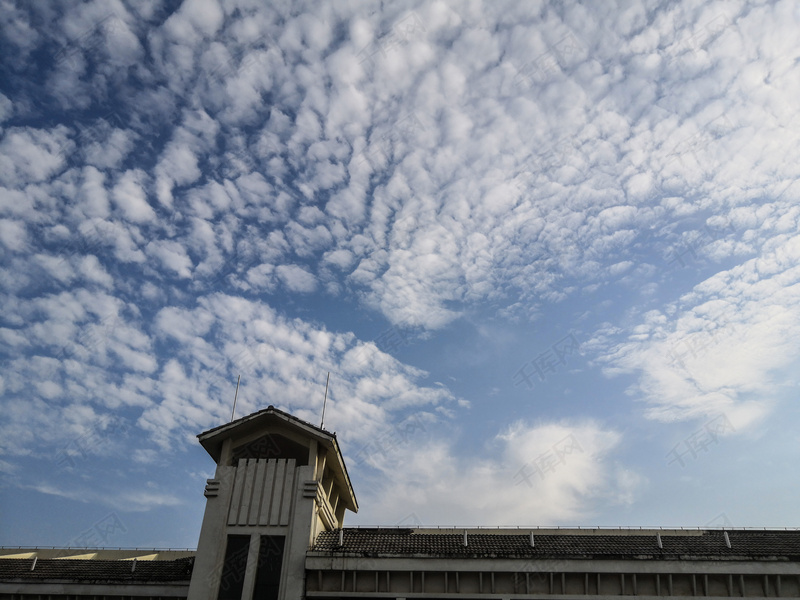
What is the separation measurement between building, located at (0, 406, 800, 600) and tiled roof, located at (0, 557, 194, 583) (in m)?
0.09

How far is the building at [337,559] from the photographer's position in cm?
2381

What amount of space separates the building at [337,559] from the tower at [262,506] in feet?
0.15

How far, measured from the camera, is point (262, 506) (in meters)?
26.0

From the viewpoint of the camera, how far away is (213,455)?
28641mm

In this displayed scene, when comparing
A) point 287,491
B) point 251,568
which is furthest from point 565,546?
point 251,568

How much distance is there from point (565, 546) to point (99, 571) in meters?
22.0

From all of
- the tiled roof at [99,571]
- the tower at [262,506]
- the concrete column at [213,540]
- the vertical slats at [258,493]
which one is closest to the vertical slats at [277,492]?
the tower at [262,506]

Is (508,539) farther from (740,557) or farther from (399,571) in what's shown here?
(740,557)

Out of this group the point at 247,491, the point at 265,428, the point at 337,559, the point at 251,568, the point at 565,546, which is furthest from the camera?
the point at 265,428

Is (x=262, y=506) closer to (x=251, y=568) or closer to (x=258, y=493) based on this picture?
(x=258, y=493)

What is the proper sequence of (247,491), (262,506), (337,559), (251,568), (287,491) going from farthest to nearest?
(247,491) → (287,491) → (262,506) → (251,568) → (337,559)

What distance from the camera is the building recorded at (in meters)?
23.8

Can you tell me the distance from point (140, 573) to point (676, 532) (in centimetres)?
2750

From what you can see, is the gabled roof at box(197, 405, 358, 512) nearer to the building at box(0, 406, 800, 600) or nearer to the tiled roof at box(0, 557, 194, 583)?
the building at box(0, 406, 800, 600)
